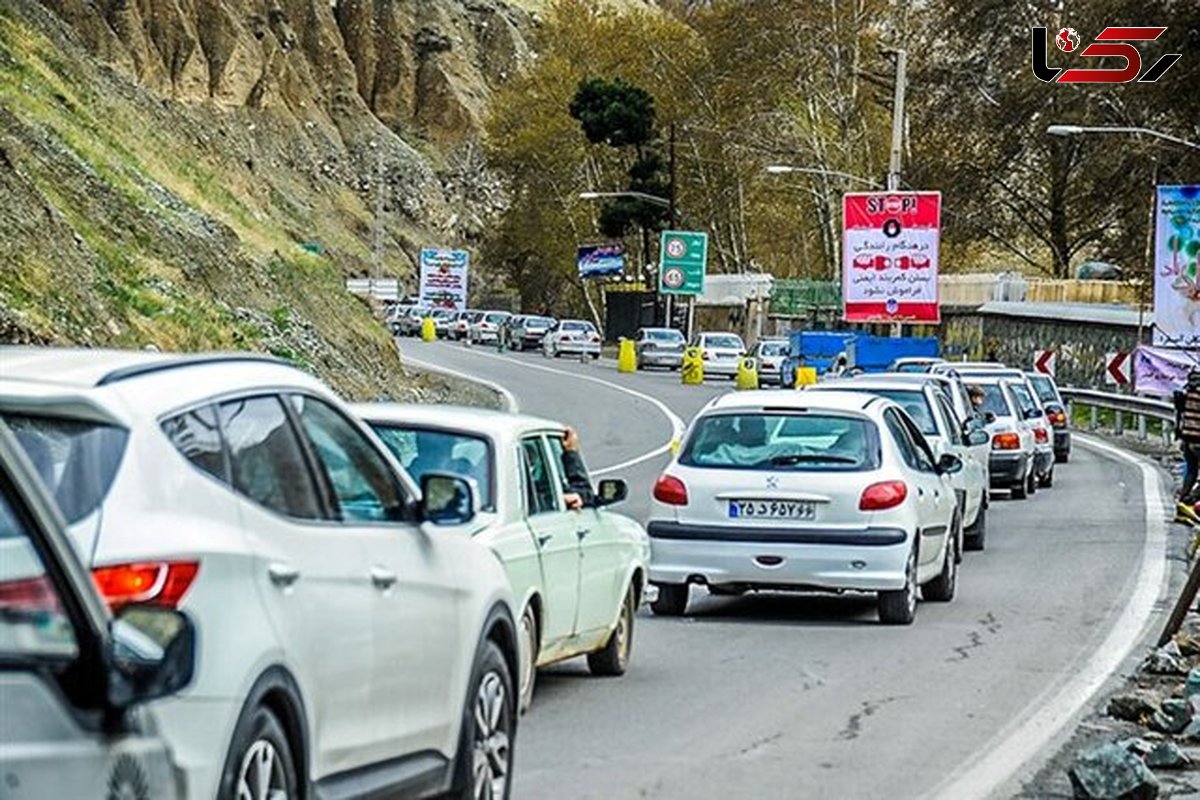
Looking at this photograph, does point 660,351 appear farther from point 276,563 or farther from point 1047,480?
point 276,563

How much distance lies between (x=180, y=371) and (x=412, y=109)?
136m

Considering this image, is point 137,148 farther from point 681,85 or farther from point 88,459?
point 681,85

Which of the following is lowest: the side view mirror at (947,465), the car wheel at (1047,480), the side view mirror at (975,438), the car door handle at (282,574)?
the car wheel at (1047,480)

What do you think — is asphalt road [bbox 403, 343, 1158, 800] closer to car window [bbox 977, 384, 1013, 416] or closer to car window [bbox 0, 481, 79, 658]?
car window [bbox 0, 481, 79, 658]

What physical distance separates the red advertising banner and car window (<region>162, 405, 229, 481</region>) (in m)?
45.5

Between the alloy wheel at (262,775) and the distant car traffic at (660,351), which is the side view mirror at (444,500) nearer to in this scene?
the alloy wheel at (262,775)

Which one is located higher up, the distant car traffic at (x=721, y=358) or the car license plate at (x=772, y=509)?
the car license plate at (x=772, y=509)

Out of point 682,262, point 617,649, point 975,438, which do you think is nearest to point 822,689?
point 617,649

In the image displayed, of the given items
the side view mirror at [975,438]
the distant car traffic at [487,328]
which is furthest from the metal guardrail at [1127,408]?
the distant car traffic at [487,328]

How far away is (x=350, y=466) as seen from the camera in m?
7.51

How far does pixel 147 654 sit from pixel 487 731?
3.57 m

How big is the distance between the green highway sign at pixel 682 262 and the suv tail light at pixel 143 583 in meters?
86.9

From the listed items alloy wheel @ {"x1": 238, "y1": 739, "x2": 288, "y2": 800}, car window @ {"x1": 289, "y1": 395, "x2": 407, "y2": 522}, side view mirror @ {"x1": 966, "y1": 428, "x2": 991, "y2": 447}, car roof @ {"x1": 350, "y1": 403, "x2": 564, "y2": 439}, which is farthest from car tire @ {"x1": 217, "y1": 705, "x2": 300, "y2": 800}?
side view mirror @ {"x1": 966, "y1": 428, "x2": 991, "y2": 447}

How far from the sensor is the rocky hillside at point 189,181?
27047 mm
